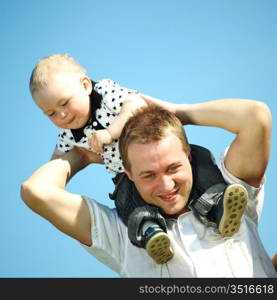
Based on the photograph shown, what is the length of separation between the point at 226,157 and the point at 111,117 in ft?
3.05

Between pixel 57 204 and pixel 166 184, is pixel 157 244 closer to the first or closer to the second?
pixel 166 184

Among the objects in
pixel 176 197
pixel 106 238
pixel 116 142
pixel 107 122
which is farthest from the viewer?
pixel 107 122

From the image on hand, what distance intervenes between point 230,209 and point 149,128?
71 cm

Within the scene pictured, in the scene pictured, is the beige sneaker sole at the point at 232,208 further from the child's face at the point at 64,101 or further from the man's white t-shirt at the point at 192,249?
the child's face at the point at 64,101

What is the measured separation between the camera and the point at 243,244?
2.76 metres

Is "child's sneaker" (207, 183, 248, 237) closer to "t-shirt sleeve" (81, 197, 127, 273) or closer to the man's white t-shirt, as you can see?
the man's white t-shirt

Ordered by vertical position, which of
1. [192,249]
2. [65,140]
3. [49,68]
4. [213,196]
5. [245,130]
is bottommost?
[192,249]

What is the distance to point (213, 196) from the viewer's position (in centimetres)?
276

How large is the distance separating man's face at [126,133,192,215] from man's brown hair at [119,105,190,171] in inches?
1.4

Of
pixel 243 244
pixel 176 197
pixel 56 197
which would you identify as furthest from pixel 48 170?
pixel 243 244

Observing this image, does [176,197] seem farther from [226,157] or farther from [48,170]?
[48,170]

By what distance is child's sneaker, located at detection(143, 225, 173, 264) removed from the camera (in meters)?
2.59

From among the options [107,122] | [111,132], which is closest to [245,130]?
[111,132]
